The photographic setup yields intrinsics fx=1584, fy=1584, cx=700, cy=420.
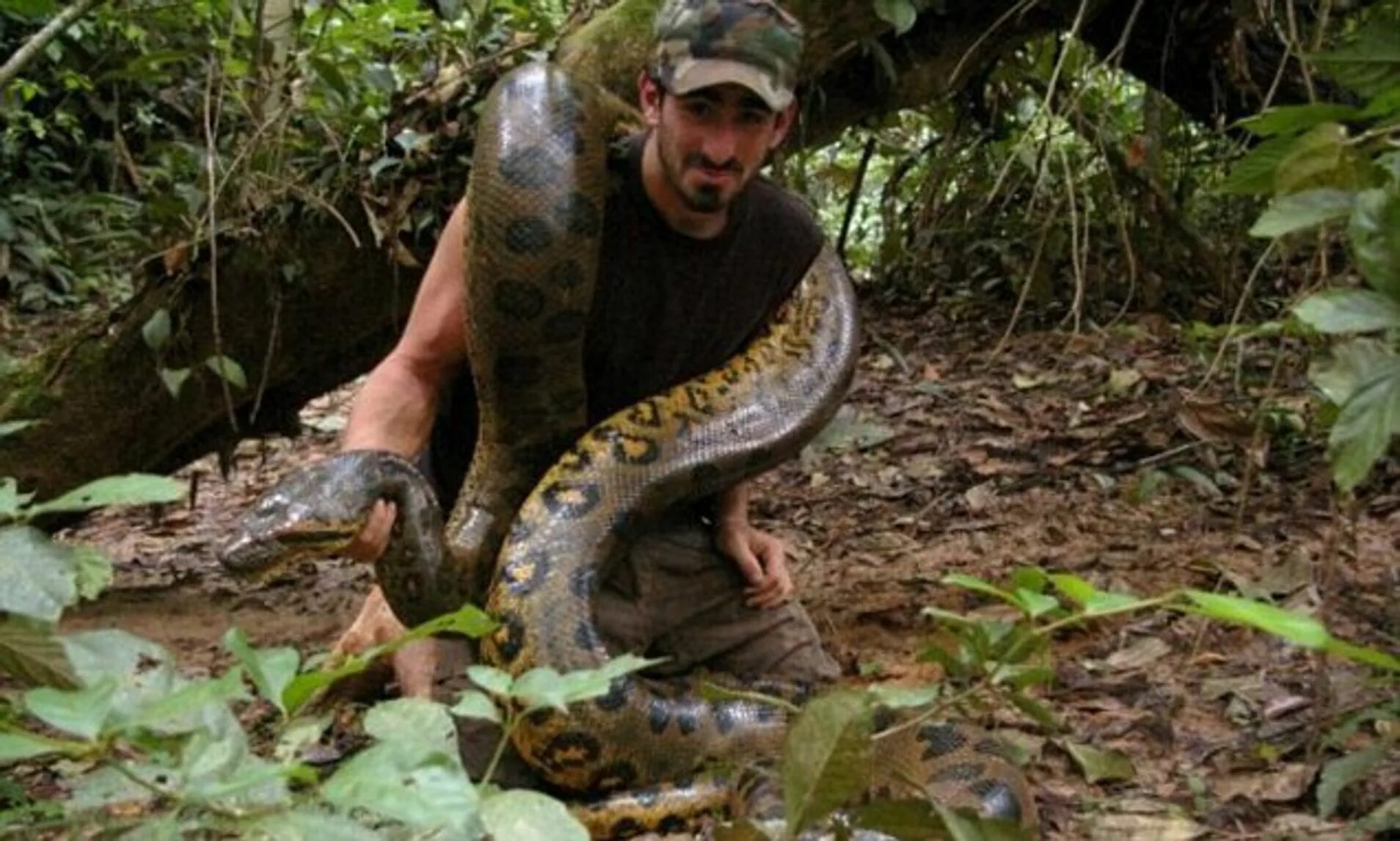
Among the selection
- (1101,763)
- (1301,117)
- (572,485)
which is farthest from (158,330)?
(1301,117)

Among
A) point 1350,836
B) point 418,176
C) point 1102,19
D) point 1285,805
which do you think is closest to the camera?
point 1350,836

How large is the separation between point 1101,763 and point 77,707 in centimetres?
259

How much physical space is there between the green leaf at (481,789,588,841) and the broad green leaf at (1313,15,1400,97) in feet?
4.87

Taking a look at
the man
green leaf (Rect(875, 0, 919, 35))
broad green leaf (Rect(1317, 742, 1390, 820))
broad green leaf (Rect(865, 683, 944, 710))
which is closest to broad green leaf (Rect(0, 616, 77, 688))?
broad green leaf (Rect(865, 683, 944, 710))

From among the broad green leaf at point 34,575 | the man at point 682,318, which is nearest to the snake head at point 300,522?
the man at point 682,318

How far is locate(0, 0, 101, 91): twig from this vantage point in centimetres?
289

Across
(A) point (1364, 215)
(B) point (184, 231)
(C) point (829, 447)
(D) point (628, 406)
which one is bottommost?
(C) point (829, 447)

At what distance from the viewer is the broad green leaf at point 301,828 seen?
61.4 inches

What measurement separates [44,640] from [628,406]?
8.12 feet

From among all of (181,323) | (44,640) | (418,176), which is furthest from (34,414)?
(44,640)

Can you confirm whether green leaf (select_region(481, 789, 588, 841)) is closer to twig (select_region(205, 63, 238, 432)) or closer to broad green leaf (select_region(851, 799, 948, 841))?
broad green leaf (select_region(851, 799, 948, 841))

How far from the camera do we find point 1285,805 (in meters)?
3.11

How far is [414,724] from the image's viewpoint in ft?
6.04

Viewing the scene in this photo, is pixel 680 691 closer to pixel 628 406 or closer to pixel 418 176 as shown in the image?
pixel 628 406
